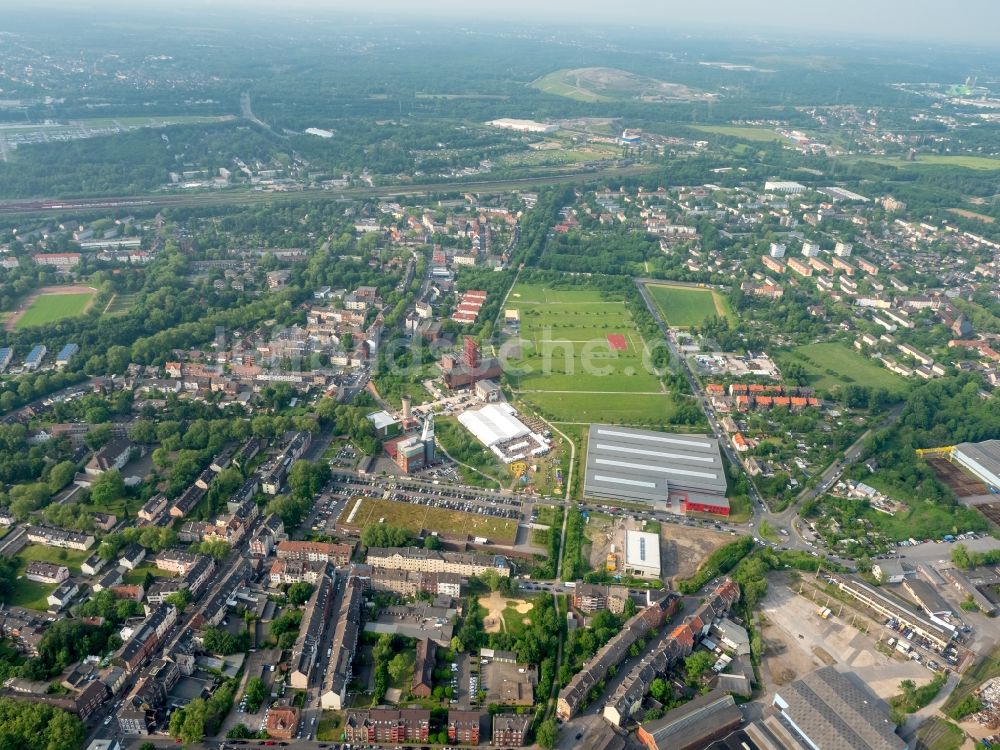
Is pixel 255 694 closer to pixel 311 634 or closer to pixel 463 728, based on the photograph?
pixel 311 634

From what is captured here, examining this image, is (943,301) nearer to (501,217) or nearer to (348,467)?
(501,217)

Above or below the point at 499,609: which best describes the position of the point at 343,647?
above

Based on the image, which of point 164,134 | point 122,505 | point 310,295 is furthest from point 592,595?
point 164,134

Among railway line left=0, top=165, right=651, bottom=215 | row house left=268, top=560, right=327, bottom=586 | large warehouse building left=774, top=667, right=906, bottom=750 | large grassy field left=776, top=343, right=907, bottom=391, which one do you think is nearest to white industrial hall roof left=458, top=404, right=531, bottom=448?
row house left=268, top=560, right=327, bottom=586

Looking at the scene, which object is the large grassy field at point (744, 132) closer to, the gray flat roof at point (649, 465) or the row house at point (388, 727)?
the gray flat roof at point (649, 465)

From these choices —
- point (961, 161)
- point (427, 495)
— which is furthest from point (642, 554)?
point (961, 161)
